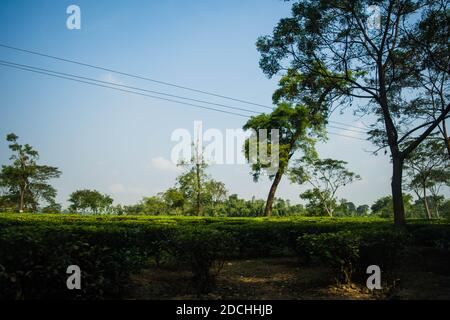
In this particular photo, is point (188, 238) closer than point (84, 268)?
No

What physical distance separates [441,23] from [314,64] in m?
4.89

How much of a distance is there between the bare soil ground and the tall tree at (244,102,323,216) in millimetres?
20126

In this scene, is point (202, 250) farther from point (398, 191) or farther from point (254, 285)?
point (398, 191)

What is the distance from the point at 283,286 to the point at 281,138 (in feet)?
79.6

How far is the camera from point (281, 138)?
30.3 metres

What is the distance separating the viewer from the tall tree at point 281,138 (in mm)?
28609

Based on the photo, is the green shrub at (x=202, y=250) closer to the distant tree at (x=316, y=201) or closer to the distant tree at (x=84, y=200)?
the distant tree at (x=316, y=201)

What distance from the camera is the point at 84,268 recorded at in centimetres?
509

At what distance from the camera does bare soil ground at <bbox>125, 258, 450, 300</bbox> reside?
236 inches

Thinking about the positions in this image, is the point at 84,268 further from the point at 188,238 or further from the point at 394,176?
the point at 394,176
